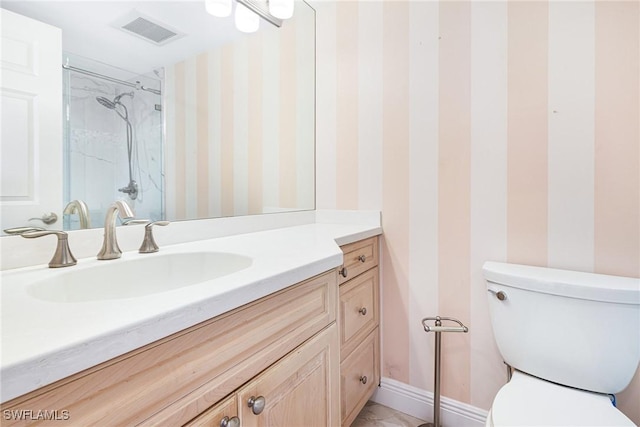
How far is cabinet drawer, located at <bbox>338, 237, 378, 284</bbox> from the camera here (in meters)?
1.21

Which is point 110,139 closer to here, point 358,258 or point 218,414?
point 218,414

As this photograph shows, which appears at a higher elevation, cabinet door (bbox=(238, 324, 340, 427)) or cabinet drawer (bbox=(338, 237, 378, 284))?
cabinet drawer (bbox=(338, 237, 378, 284))

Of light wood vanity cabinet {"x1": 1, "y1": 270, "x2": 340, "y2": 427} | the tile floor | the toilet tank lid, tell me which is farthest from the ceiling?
the tile floor

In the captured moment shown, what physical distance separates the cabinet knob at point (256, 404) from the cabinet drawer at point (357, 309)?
58 cm

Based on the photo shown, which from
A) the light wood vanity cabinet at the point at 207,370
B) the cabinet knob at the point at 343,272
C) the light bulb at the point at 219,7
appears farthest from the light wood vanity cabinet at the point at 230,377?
the light bulb at the point at 219,7

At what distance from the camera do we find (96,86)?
3.02ft

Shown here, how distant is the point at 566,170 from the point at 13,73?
174 cm

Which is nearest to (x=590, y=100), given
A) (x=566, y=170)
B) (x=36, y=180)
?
(x=566, y=170)

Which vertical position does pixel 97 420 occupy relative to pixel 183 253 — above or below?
below

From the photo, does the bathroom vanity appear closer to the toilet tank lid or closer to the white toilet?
the white toilet

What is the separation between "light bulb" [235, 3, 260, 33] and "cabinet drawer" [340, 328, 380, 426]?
155 cm

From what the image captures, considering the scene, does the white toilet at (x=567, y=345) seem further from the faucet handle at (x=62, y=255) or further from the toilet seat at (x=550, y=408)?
the faucet handle at (x=62, y=255)

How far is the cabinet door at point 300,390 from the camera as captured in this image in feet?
2.06

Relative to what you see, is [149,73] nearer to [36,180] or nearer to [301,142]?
[36,180]
